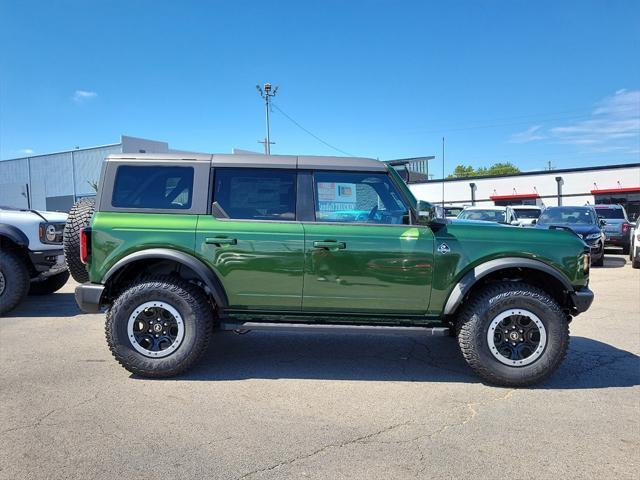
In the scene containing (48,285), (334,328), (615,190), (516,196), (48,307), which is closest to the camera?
(334,328)

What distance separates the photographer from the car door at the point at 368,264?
4031 mm

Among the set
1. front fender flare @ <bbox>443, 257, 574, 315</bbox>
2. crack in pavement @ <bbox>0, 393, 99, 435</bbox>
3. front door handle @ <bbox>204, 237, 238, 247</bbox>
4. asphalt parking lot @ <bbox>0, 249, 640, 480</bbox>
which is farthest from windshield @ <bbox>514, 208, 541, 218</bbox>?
crack in pavement @ <bbox>0, 393, 99, 435</bbox>

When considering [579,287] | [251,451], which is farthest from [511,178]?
[251,451]

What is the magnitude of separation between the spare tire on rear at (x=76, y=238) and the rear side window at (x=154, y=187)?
45 cm

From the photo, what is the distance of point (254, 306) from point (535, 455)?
2472 millimetres

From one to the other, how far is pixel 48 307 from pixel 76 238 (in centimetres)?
352

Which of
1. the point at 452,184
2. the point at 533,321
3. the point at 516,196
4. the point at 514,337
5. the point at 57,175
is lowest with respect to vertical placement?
the point at 514,337

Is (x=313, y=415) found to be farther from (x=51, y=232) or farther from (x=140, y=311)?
(x=51, y=232)

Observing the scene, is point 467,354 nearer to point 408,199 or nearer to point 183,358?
point 408,199

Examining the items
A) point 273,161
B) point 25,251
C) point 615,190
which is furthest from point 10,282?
point 615,190

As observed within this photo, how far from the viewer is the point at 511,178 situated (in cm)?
3809

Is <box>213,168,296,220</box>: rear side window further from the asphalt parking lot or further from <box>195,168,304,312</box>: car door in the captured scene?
the asphalt parking lot

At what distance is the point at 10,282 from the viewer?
637cm

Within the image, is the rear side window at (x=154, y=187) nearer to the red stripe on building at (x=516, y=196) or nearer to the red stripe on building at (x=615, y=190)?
the red stripe on building at (x=615, y=190)
